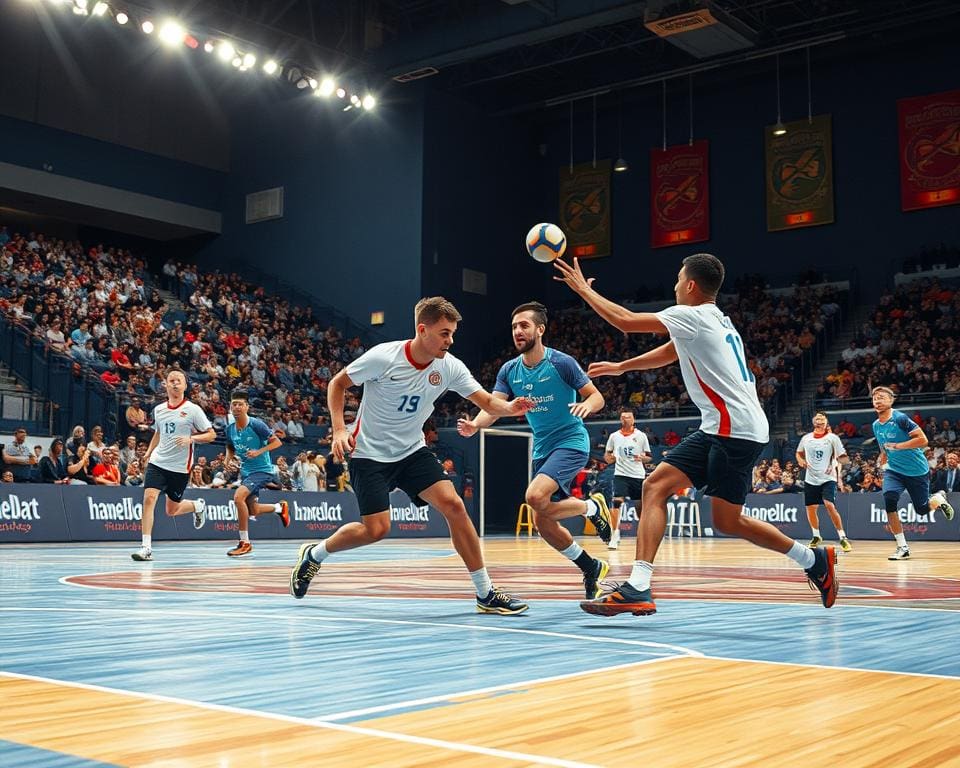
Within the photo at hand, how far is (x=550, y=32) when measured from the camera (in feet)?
95.2

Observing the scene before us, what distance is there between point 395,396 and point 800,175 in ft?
96.7

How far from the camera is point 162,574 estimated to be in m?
11.2

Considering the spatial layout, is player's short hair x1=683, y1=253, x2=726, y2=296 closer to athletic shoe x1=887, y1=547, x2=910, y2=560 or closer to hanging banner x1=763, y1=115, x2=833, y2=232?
athletic shoe x1=887, y1=547, x2=910, y2=560

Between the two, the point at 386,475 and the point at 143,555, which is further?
the point at 143,555

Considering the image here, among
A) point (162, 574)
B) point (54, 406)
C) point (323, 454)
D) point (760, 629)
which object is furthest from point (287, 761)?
point (323, 454)

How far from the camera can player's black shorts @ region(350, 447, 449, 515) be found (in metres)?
7.44

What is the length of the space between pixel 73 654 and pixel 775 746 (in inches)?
132

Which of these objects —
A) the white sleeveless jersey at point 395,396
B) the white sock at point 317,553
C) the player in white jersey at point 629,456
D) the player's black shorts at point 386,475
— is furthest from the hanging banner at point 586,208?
the player's black shorts at point 386,475

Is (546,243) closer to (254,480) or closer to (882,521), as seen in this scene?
(254,480)

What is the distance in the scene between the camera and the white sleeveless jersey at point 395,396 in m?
7.37

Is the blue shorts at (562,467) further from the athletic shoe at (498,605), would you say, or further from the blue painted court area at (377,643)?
the athletic shoe at (498,605)

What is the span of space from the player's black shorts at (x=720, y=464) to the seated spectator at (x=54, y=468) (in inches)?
612

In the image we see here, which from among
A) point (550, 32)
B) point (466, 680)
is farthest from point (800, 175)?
point (466, 680)

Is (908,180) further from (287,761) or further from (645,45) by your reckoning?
(287,761)
